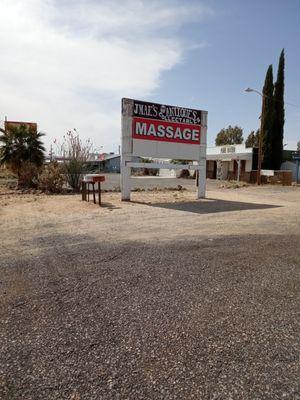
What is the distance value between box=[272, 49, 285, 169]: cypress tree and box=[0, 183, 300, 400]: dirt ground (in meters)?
34.7

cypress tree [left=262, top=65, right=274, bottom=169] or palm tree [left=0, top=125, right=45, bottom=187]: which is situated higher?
cypress tree [left=262, top=65, right=274, bottom=169]

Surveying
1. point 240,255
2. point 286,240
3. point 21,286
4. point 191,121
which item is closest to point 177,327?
point 21,286

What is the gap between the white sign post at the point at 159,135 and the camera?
15188 mm

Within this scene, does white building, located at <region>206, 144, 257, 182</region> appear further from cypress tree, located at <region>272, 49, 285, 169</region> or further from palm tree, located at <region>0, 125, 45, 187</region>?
palm tree, located at <region>0, 125, 45, 187</region>

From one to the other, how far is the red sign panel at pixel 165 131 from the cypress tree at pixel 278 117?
26.0 m

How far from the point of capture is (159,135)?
1593 centimetres

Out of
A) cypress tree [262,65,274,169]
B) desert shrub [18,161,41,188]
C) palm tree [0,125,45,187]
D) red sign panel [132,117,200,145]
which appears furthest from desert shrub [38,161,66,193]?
cypress tree [262,65,274,169]

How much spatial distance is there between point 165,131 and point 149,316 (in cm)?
1293

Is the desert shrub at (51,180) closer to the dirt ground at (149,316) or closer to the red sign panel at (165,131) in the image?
the red sign panel at (165,131)

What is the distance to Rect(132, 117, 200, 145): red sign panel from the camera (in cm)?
1539

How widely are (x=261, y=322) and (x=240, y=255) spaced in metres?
2.63

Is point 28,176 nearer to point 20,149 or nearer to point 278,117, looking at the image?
point 20,149

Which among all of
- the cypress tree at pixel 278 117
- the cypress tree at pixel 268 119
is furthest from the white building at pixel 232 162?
the cypress tree at pixel 278 117

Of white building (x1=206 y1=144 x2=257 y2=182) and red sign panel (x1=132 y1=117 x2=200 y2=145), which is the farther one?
white building (x1=206 y1=144 x2=257 y2=182)
